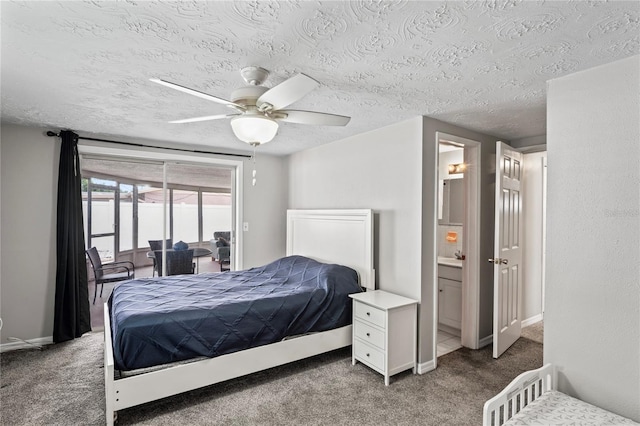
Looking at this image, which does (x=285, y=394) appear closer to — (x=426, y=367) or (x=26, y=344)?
(x=426, y=367)

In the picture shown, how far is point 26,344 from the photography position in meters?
3.38

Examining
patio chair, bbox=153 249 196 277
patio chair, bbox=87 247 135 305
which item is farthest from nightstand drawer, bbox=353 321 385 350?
patio chair, bbox=87 247 135 305

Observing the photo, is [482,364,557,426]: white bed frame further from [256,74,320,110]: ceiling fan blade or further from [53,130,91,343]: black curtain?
[53,130,91,343]: black curtain

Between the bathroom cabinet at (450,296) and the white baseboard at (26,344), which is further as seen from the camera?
the bathroom cabinet at (450,296)

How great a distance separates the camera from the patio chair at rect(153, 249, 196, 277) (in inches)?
169

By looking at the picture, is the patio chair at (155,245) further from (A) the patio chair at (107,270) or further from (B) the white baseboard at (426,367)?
(B) the white baseboard at (426,367)

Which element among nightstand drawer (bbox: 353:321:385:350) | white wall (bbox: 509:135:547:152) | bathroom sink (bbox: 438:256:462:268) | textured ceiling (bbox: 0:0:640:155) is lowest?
nightstand drawer (bbox: 353:321:385:350)

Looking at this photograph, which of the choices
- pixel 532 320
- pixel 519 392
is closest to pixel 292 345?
pixel 519 392

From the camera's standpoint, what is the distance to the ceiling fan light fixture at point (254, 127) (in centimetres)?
193

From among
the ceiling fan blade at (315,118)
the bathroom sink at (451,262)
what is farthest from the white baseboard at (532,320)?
the ceiling fan blade at (315,118)

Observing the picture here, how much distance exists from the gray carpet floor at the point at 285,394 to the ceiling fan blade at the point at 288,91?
2085 millimetres

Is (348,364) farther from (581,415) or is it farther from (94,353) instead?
(94,353)

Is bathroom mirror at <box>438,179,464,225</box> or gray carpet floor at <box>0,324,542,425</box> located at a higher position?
bathroom mirror at <box>438,179,464,225</box>

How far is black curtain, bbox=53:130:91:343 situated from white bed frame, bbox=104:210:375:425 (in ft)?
2.50
